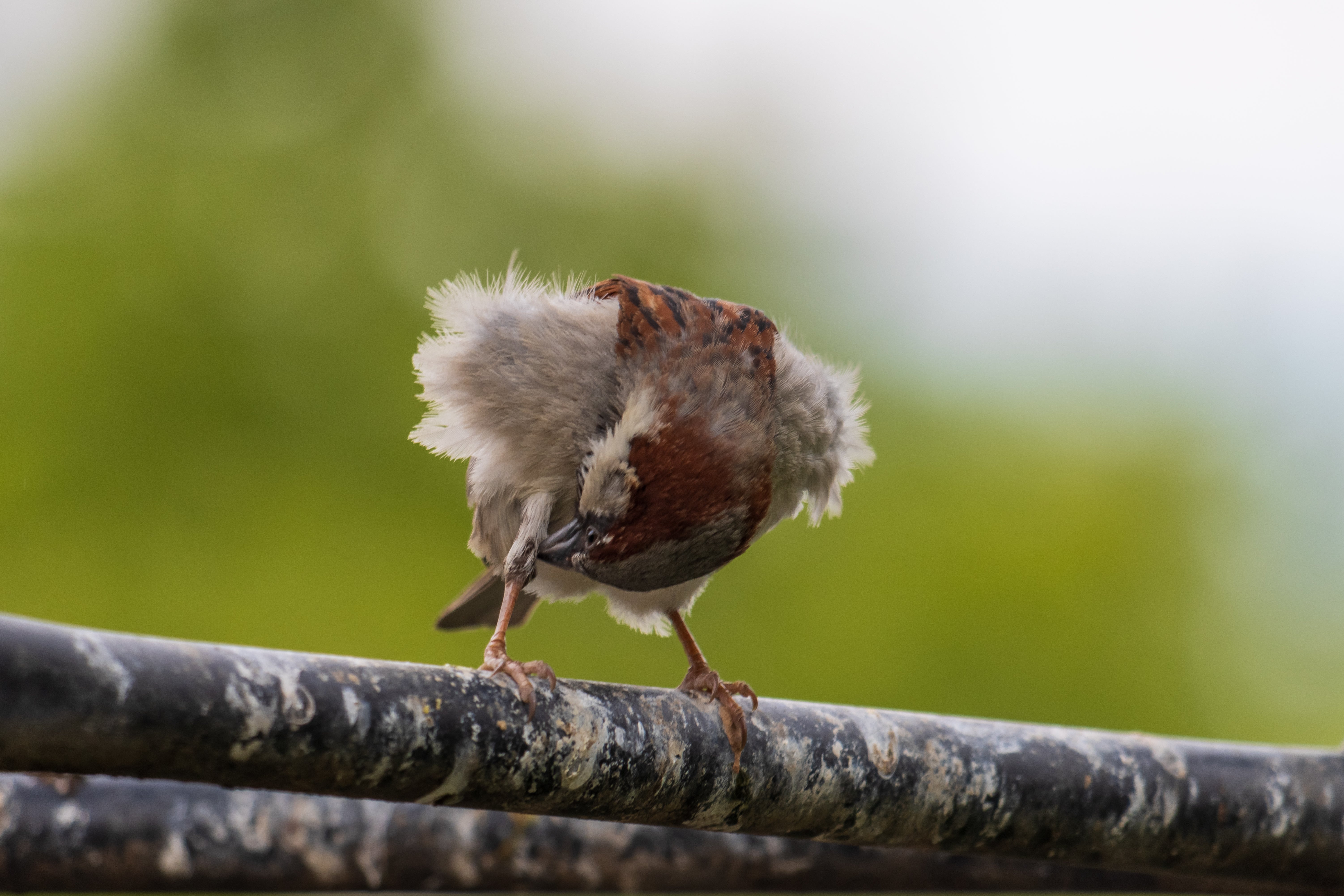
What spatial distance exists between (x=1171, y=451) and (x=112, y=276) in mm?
9689

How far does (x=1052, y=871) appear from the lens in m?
2.89

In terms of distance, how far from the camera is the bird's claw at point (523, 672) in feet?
6.06

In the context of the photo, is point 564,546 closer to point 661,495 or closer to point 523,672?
point 661,495

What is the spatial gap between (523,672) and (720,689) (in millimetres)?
565

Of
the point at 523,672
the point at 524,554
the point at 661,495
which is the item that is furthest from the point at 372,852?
the point at 661,495

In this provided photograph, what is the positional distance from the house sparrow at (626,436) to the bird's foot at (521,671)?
0.01m

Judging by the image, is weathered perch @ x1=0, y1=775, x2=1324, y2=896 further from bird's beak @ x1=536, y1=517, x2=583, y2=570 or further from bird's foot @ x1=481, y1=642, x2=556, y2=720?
bird's beak @ x1=536, y1=517, x2=583, y2=570

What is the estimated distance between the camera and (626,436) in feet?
8.27

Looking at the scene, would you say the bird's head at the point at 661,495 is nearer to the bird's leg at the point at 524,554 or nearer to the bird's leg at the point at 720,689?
the bird's leg at the point at 524,554

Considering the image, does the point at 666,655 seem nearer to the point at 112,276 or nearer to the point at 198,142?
the point at 112,276

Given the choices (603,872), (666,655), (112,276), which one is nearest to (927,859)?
(603,872)

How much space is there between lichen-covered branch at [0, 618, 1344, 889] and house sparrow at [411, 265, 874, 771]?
0.17 meters

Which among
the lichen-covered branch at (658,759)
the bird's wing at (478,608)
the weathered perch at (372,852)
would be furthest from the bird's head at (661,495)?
the bird's wing at (478,608)

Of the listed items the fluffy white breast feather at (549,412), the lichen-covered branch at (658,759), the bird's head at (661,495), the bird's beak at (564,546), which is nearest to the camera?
the lichen-covered branch at (658,759)
